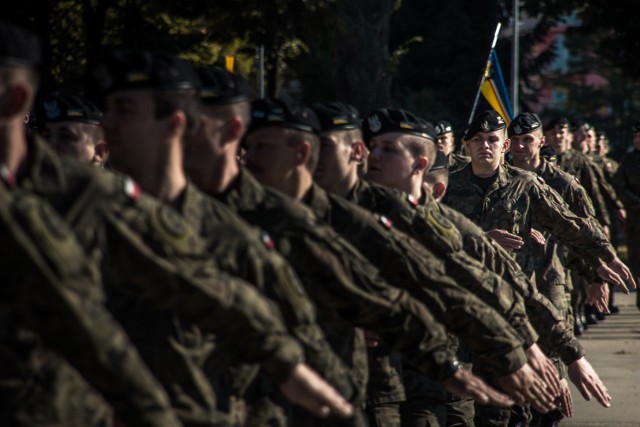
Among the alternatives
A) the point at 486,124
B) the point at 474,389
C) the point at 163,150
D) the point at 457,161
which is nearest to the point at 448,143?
the point at 457,161

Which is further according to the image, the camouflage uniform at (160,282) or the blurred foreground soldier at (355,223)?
the blurred foreground soldier at (355,223)

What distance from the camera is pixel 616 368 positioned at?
1352 centimetres

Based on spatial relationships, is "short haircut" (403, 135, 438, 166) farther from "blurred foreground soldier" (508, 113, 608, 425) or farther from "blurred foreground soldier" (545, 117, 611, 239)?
"blurred foreground soldier" (545, 117, 611, 239)

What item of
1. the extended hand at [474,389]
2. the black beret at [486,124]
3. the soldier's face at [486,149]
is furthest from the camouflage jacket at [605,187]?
the extended hand at [474,389]

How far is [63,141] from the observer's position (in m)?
7.29

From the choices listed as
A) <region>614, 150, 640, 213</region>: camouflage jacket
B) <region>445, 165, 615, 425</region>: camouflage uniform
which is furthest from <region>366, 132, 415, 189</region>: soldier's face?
<region>614, 150, 640, 213</region>: camouflage jacket

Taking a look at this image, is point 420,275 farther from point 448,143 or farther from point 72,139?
point 448,143

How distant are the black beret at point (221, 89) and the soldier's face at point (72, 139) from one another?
2.03 meters

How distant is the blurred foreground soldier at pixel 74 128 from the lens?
7.25m

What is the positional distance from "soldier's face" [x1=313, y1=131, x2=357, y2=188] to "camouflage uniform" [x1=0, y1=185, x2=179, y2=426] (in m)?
2.78

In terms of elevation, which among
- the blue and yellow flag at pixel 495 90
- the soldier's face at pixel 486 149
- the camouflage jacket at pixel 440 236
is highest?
the camouflage jacket at pixel 440 236

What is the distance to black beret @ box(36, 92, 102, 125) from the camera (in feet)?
23.8

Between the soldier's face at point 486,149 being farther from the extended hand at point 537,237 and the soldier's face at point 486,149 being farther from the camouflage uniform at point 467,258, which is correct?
the camouflage uniform at point 467,258

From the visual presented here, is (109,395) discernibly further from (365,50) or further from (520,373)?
(365,50)
